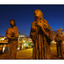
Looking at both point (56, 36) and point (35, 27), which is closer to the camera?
point (35, 27)

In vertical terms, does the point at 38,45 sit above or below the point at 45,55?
above

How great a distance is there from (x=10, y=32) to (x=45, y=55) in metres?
1.23

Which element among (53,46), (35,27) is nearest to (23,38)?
(53,46)

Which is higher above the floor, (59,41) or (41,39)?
(41,39)

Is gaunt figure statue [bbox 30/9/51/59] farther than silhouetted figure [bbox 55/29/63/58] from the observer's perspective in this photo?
No

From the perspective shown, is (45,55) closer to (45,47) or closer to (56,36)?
(45,47)

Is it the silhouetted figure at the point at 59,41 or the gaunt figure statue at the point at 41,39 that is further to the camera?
the silhouetted figure at the point at 59,41

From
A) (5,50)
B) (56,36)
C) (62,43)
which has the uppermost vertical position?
(56,36)

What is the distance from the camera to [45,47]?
2014 mm

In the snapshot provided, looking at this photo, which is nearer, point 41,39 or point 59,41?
point 41,39

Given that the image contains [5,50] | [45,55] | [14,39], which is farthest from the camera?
[5,50]

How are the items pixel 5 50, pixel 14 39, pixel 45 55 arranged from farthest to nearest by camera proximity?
1. pixel 5 50
2. pixel 14 39
3. pixel 45 55

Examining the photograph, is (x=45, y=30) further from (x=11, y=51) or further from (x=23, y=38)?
(x=23, y=38)

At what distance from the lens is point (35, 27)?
208cm
